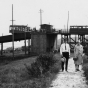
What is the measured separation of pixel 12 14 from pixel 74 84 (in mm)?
34626

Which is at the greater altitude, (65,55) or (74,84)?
(65,55)

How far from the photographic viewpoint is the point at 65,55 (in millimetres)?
12484

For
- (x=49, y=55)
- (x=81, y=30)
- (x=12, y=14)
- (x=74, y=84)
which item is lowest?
(x=74, y=84)

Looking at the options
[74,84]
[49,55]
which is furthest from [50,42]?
[74,84]

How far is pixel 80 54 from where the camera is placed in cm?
1293

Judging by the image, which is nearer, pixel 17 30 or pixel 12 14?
pixel 12 14

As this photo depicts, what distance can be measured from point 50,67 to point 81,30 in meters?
33.2

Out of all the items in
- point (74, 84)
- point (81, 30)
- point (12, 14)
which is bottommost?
point (74, 84)

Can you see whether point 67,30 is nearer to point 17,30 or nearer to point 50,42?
point 50,42

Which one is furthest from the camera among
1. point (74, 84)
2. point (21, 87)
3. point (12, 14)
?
point (12, 14)

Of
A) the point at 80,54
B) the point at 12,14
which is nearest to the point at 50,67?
the point at 80,54

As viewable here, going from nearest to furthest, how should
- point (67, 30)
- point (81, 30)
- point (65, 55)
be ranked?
point (65, 55)
point (81, 30)
point (67, 30)

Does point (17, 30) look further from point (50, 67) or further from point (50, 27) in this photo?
point (50, 67)

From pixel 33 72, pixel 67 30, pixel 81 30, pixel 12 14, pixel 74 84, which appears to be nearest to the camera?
pixel 74 84
